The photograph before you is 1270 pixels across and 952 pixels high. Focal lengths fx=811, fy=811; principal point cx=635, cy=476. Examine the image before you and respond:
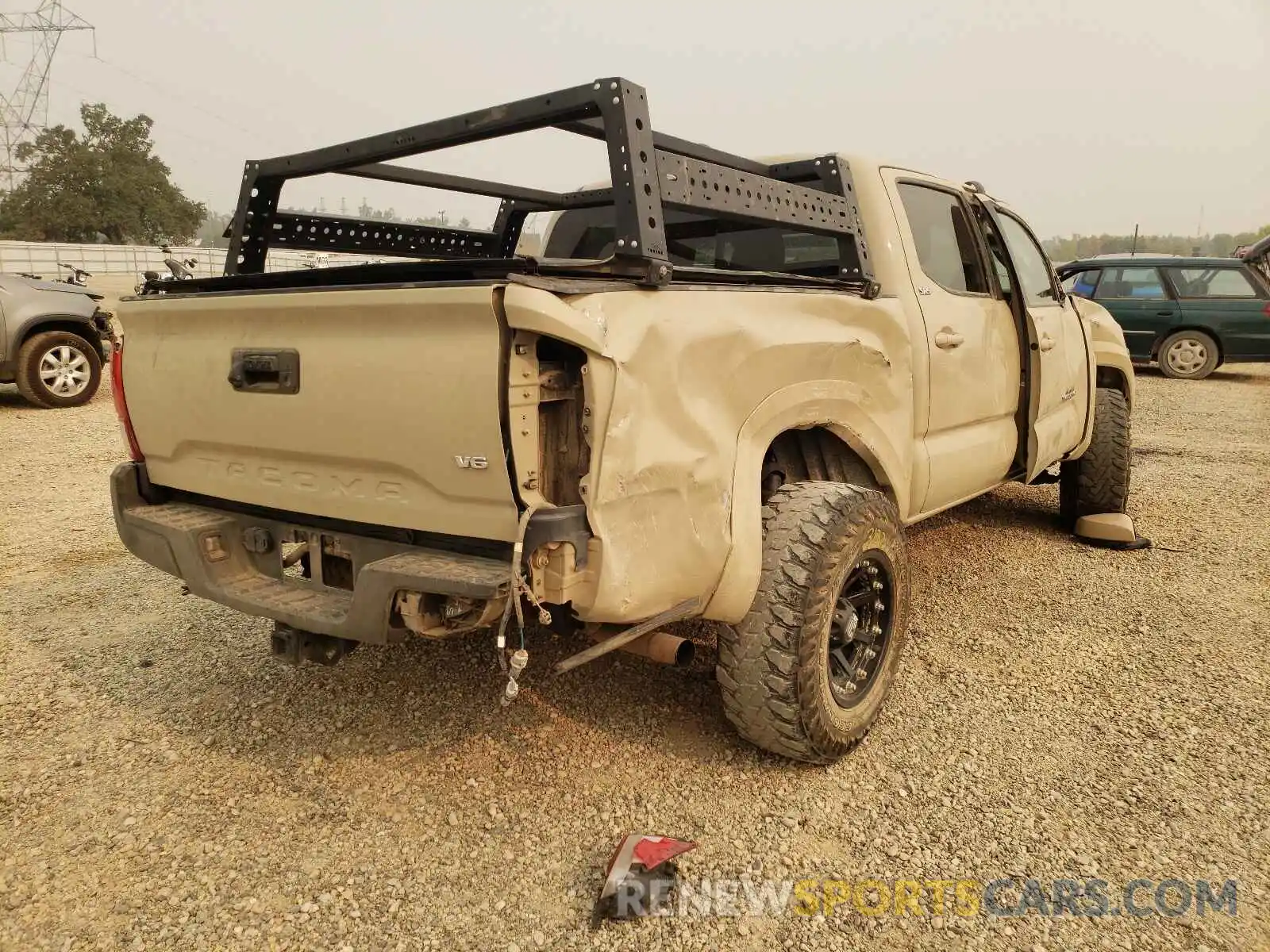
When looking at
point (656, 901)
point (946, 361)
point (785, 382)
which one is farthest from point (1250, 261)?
point (656, 901)

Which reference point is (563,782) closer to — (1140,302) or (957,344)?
(957,344)

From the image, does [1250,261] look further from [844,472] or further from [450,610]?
[450,610]

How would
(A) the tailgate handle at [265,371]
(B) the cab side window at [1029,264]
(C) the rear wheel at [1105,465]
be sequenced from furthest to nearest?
(C) the rear wheel at [1105,465], (B) the cab side window at [1029,264], (A) the tailgate handle at [265,371]

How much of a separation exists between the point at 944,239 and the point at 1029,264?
1104 millimetres

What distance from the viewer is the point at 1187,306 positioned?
12398mm

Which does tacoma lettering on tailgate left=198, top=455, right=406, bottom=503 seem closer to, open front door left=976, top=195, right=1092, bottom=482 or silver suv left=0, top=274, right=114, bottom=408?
open front door left=976, top=195, right=1092, bottom=482

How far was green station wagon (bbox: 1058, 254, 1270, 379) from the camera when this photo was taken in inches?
481

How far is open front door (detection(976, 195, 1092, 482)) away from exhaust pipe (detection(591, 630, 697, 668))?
2561mm

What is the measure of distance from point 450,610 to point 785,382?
1180 mm

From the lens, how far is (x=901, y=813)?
7.88 feet

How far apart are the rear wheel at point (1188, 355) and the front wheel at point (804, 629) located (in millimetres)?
12557

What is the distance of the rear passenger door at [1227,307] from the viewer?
1218 centimetres

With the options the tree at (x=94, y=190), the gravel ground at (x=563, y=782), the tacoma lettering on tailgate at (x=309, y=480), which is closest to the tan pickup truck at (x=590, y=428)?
the tacoma lettering on tailgate at (x=309, y=480)

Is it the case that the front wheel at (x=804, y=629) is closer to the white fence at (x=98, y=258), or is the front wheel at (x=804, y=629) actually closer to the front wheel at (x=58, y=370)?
the front wheel at (x=58, y=370)
